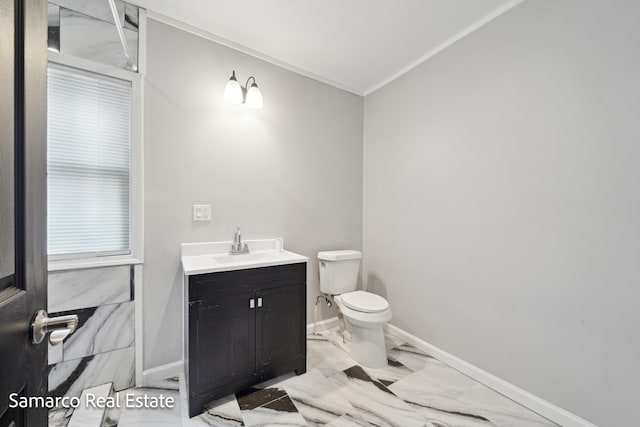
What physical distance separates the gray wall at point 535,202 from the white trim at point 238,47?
2.56 ft

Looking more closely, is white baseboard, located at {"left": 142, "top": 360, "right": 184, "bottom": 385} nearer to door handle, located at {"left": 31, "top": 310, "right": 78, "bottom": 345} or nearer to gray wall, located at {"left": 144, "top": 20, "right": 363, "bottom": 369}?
gray wall, located at {"left": 144, "top": 20, "right": 363, "bottom": 369}

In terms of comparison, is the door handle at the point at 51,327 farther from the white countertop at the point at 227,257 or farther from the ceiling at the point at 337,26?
the ceiling at the point at 337,26

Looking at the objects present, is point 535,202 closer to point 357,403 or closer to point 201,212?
point 357,403

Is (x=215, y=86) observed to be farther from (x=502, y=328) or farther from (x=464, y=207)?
(x=502, y=328)

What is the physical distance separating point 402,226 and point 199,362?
1830 millimetres

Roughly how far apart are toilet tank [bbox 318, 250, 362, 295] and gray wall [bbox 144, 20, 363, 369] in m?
0.17

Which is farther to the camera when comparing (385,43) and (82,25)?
(385,43)

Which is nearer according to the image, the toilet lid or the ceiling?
the ceiling

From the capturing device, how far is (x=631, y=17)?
121cm

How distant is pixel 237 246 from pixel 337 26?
5.78 ft

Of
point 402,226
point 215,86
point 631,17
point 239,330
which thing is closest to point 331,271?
point 402,226

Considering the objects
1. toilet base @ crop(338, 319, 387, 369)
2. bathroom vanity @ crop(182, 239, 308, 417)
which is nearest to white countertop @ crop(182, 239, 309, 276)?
bathroom vanity @ crop(182, 239, 308, 417)

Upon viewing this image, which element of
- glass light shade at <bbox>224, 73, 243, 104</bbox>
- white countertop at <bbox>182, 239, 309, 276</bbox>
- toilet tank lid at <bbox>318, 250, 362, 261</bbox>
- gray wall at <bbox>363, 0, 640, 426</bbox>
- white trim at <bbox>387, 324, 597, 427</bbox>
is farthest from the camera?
toilet tank lid at <bbox>318, 250, 362, 261</bbox>

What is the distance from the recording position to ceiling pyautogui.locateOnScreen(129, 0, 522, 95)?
1642 millimetres
